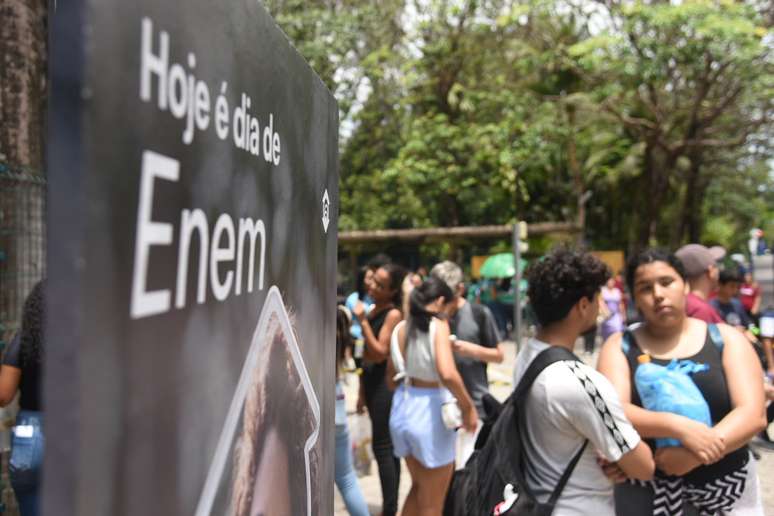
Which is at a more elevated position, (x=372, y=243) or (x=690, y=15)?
(x=690, y=15)

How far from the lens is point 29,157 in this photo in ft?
9.39

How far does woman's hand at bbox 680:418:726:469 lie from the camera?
2.36m

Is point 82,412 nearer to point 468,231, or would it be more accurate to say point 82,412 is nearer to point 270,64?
point 270,64

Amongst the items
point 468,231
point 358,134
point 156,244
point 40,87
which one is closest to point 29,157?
point 40,87

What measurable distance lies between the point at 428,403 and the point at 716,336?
5.70 feet

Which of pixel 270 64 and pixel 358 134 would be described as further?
pixel 358 134

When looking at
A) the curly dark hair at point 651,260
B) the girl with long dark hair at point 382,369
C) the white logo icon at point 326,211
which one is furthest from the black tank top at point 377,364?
the white logo icon at point 326,211

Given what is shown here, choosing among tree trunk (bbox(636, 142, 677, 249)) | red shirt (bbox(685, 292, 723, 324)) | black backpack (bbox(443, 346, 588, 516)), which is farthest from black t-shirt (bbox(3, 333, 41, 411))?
tree trunk (bbox(636, 142, 677, 249))

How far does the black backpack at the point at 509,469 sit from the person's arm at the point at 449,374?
137cm

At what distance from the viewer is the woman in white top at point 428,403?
12.8ft

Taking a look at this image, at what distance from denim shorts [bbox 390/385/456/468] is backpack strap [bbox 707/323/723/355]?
1647 millimetres

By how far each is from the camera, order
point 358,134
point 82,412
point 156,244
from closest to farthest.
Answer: point 82,412
point 156,244
point 358,134

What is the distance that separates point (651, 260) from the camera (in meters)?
2.82

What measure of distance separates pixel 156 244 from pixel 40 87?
8.25 feet
